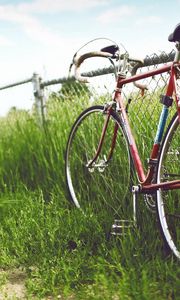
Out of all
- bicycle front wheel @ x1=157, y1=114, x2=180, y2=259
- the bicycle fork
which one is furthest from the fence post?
bicycle front wheel @ x1=157, y1=114, x2=180, y2=259

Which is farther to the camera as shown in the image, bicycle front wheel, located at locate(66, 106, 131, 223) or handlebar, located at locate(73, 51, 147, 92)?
bicycle front wheel, located at locate(66, 106, 131, 223)

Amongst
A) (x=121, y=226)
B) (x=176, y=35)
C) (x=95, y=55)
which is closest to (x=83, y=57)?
(x=95, y=55)

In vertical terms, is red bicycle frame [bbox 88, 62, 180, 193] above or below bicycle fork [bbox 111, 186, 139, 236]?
above

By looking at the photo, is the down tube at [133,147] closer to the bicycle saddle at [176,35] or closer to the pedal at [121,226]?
the pedal at [121,226]

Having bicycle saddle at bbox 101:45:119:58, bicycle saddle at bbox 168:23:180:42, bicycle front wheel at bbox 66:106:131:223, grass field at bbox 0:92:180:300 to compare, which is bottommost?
grass field at bbox 0:92:180:300

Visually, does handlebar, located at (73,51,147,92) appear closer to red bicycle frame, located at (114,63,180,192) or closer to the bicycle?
the bicycle

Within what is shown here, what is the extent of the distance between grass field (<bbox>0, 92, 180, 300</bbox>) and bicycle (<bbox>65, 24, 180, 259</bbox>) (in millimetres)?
115

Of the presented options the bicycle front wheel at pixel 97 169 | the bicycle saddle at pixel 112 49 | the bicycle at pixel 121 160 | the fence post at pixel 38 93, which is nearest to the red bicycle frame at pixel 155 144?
the bicycle at pixel 121 160

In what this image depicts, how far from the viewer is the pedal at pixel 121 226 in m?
3.30

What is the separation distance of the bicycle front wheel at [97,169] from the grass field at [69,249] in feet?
0.45

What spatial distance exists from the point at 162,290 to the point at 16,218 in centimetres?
185

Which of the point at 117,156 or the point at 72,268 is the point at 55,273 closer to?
the point at 72,268

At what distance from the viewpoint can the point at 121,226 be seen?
3.31m

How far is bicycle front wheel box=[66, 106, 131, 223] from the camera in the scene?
12.6 feet
